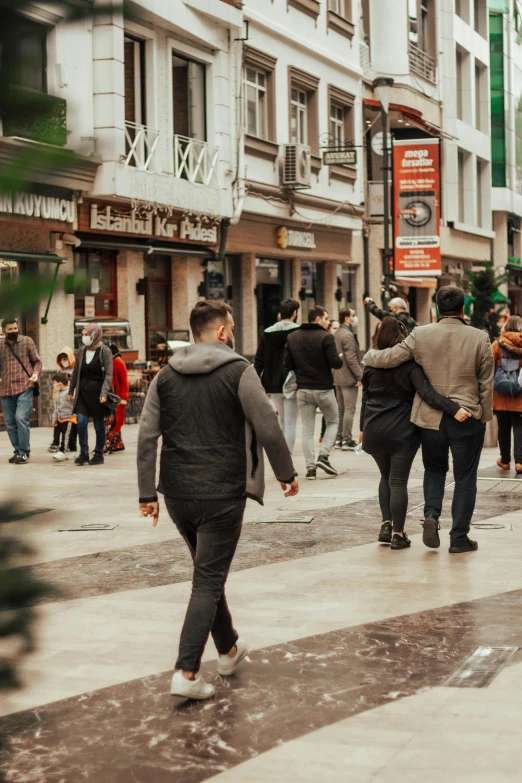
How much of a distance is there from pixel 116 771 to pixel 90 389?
434 inches

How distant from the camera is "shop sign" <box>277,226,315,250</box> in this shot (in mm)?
27531

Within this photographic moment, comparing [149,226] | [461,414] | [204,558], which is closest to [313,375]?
[461,414]

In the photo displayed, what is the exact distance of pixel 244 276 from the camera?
27.0 meters

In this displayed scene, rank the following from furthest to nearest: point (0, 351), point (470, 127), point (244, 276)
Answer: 1. point (470, 127)
2. point (244, 276)
3. point (0, 351)

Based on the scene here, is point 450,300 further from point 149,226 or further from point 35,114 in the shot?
point 149,226

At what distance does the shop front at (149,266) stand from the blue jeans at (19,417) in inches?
182

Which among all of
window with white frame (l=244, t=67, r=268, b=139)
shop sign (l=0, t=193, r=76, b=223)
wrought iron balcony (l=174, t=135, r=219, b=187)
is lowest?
shop sign (l=0, t=193, r=76, b=223)

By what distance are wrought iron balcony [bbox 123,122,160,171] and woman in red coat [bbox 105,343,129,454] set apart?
5375mm

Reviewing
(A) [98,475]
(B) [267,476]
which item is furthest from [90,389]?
(B) [267,476]

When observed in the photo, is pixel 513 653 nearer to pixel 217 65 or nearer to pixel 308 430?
pixel 308 430

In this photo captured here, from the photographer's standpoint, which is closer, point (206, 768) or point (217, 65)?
point (206, 768)

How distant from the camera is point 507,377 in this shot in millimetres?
13727

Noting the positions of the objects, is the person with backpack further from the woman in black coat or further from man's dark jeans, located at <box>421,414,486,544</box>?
man's dark jeans, located at <box>421,414,486,544</box>

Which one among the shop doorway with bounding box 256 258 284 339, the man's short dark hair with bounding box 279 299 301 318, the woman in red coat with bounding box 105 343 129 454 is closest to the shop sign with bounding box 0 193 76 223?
the man's short dark hair with bounding box 279 299 301 318
